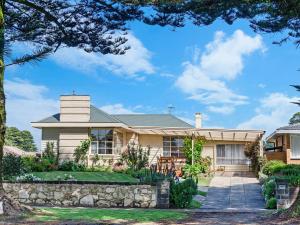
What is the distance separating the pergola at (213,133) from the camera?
1101 inches

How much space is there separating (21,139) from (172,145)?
29.1 m

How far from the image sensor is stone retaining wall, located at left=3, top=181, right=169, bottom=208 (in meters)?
16.0

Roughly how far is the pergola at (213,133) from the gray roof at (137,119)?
4.45 feet

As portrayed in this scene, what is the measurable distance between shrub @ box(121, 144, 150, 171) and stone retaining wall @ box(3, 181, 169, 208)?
12.1 m

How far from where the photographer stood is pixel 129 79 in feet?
83.3

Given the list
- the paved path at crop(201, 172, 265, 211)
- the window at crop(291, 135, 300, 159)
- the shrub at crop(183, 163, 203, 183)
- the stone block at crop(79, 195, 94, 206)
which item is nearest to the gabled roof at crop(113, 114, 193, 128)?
the shrub at crop(183, 163, 203, 183)

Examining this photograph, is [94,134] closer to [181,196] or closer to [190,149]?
[190,149]

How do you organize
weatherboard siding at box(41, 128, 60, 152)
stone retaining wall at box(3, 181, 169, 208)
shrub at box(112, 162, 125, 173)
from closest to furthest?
1. stone retaining wall at box(3, 181, 169, 208)
2. shrub at box(112, 162, 125, 173)
3. weatherboard siding at box(41, 128, 60, 152)

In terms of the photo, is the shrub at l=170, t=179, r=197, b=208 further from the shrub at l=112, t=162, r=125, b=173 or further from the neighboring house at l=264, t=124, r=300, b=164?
the neighboring house at l=264, t=124, r=300, b=164

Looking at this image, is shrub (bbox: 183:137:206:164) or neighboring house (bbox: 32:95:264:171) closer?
neighboring house (bbox: 32:95:264:171)

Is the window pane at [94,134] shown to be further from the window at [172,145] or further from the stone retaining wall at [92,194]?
the stone retaining wall at [92,194]

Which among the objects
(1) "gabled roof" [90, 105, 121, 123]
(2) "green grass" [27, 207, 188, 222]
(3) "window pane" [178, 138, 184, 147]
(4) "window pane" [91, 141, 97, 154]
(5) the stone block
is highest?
(1) "gabled roof" [90, 105, 121, 123]

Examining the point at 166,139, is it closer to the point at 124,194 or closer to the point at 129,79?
the point at 129,79

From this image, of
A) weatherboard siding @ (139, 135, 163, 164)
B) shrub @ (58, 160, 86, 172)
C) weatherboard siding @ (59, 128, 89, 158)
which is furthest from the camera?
weatherboard siding @ (139, 135, 163, 164)
